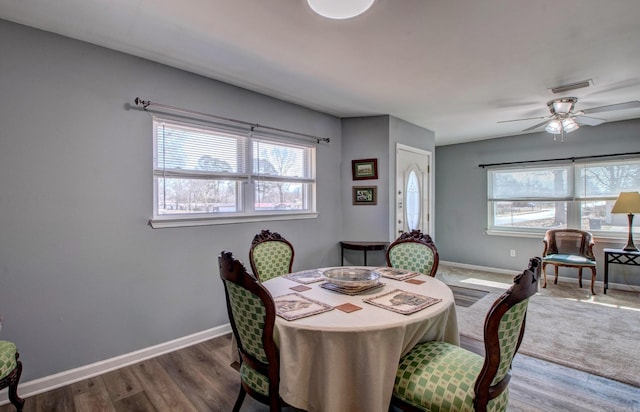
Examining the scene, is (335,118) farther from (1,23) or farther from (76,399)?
(76,399)

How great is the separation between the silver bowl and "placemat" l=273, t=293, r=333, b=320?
27 centimetres

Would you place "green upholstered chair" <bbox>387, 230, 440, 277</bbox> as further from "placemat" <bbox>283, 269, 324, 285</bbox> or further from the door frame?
the door frame

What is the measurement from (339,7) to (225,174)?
186cm

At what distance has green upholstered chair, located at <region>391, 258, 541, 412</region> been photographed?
4.15 feet

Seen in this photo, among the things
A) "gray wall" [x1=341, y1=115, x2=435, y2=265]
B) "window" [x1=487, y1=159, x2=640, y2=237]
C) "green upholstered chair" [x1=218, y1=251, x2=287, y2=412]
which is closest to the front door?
"gray wall" [x1=341, y1=115, x2=435, y2=265]

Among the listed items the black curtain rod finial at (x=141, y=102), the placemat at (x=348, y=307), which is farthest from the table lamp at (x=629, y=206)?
the black curtain rod finial at (x=141, y=102)

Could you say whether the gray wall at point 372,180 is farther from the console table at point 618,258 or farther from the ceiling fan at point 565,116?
the console table at point 618,258

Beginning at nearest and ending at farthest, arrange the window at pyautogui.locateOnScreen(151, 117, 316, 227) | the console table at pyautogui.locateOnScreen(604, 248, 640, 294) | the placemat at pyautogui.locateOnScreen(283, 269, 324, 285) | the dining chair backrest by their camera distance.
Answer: the dining chair backrest, the placemat at pyautogui.locateOnScreen(283, 269, 324, 285), the window at pyautogui.locateOnScreen(151, 117, 316, 227), the console table at pyautogui.locateOnScreen(604, 248, 640, 294)

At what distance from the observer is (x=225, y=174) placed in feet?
10.1

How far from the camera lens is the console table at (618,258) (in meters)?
4.07

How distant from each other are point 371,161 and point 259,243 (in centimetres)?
206

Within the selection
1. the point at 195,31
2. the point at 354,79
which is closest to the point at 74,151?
the point at 195,31

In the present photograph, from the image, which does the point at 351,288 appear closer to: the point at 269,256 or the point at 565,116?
the point at 269,256

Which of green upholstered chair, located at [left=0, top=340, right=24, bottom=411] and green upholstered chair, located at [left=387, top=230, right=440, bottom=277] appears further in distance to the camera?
green upholstered chair, located at [left=387, top=230, right=440, bottom=277]
